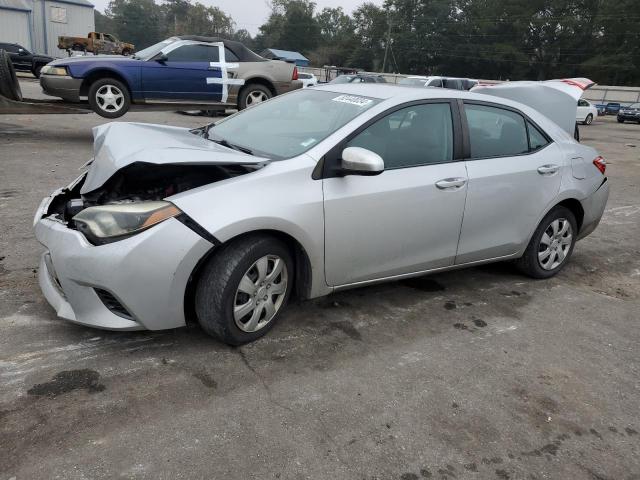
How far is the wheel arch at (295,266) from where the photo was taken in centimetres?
288

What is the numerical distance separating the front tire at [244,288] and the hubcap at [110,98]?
7.50 m

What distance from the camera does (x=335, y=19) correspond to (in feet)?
329

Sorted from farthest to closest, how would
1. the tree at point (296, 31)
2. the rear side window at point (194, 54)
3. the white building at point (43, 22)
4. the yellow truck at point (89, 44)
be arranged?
Result: 1. the tree at point (296, 31)
2. the white building at point (43, 22)
3. the yellow truck at point (89, 44)
4. the rear side window at point (194, 54)

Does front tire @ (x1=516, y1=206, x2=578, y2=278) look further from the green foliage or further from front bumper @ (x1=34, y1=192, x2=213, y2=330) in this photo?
the green foliage

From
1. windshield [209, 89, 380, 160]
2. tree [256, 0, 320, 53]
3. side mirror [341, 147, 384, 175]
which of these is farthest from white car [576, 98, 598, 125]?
tree [256, 0, 320, 53]

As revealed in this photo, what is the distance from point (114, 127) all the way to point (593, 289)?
410cm

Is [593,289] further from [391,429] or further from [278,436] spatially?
[278,436]

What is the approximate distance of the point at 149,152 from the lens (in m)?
2.92

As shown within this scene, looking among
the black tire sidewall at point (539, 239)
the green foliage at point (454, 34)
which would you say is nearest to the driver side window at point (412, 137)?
the black tire sidewall at point (539, 239)

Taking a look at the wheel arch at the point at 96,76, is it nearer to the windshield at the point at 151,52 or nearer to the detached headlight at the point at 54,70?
the detached headlight at the point at 54,70

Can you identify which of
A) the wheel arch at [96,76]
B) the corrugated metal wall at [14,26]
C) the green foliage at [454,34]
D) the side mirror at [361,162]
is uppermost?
the green foliage at [454,34]

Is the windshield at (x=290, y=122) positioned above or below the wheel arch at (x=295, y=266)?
above

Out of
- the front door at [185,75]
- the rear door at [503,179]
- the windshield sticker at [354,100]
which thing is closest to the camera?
the windshield sticker at [354,100]

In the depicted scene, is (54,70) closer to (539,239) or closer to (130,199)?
(130,199)
